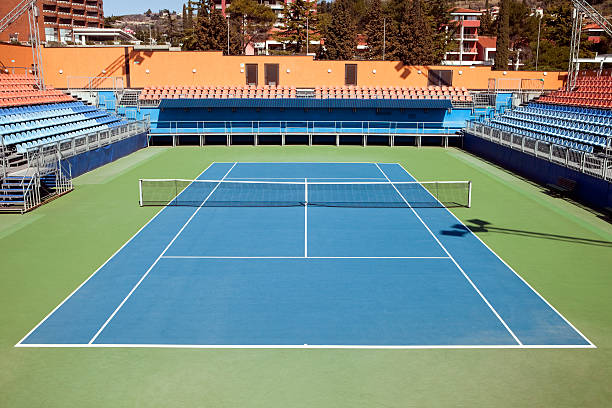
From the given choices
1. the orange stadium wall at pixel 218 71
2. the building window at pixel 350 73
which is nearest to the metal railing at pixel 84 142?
the orange stadium wall at pixel 218 71

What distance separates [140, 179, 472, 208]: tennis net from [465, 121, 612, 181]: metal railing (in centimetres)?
404

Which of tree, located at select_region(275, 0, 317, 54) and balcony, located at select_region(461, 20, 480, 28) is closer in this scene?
tree, located at select_region(275, 0, 317, 54)

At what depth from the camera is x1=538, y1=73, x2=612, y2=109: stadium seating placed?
31000 millimetres

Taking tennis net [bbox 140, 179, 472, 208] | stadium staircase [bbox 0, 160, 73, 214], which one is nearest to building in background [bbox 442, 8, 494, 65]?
tennis net [bbox 140, 179, 472, 208]

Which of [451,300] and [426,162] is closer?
[451,300]

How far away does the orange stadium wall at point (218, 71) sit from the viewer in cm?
4288

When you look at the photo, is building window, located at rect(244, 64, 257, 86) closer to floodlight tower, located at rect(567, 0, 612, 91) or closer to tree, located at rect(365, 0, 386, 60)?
floodlight tower, located at rect(567, 0, 612, 91)

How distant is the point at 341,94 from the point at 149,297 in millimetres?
31964

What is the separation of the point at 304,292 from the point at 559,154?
16.3m

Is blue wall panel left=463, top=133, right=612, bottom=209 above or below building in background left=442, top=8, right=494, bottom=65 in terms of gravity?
below

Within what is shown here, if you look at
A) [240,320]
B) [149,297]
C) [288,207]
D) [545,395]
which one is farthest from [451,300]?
[288,207]

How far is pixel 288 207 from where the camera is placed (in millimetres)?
20375

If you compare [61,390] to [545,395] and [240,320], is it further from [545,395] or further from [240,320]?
[545,395]

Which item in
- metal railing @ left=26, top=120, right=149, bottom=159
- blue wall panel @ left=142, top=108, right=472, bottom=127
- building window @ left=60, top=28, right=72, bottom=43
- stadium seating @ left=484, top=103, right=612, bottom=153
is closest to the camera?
metal railing @ left=26, top=120, right=149, bottom=159
